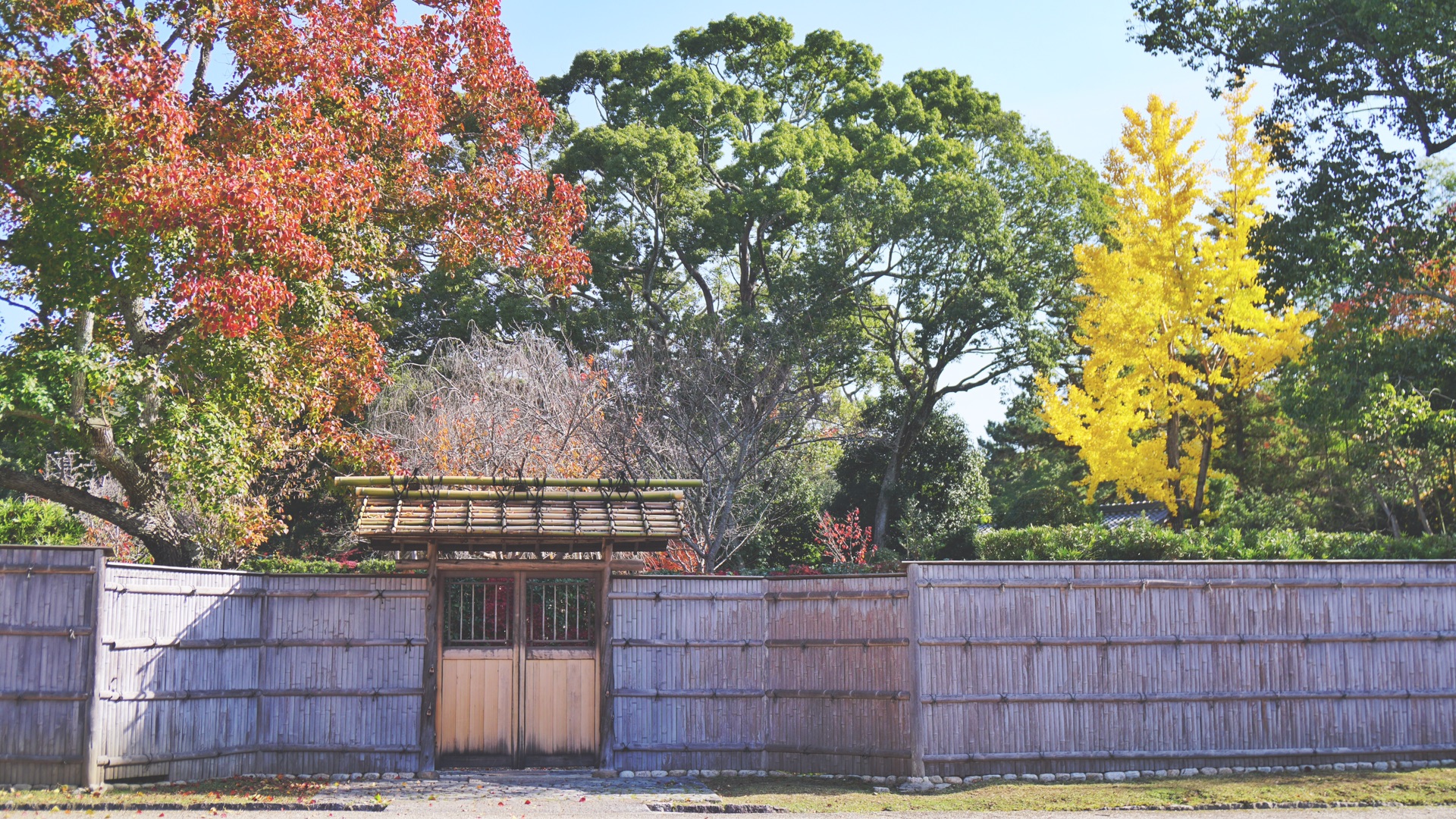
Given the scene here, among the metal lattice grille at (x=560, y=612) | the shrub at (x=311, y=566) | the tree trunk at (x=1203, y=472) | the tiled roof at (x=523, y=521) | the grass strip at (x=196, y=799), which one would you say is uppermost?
the tree trunk at (x=1203, y=472)

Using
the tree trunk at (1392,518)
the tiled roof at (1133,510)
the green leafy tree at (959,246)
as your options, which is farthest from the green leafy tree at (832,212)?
the tree trunk at (1392,518)

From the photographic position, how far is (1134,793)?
1016cm

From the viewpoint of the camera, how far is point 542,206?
17.0 m

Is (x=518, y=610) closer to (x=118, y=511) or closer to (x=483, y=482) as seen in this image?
(x=483, y=482)


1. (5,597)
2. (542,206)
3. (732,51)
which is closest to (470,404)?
(542,206)

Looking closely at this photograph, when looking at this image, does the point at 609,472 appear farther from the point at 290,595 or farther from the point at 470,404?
the point at 290,595

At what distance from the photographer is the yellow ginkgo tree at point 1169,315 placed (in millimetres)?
23016

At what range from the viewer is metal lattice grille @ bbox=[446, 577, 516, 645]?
1189 centimetres

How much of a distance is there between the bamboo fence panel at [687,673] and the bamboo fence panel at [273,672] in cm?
210

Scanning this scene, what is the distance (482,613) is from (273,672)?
6.90ft

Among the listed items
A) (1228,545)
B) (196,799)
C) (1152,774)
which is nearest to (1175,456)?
(1228,545)

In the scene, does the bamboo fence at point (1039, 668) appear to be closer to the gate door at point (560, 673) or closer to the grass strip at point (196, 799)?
the gate door at point (560, 673)

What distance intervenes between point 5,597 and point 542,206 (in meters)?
9.07

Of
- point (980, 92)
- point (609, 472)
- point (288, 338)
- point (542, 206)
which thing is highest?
point (980, 92)
